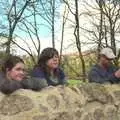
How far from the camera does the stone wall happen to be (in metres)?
3.01

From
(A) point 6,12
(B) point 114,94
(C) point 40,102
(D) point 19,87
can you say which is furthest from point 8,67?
(A) point 6,12

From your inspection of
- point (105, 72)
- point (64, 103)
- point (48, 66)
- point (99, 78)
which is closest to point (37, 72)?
point (48, 66)

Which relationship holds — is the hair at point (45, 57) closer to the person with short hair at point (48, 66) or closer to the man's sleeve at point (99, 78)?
the person with short hair at point (48, 66)

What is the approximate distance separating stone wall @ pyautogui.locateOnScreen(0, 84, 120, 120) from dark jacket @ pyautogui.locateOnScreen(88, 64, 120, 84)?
11cm

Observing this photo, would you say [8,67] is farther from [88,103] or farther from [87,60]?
[87,60]

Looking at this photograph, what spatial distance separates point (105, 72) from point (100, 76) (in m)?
0.12

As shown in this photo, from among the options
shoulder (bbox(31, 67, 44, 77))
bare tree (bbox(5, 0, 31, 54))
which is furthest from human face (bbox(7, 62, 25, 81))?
bare tree (bbox(5, 0, 31, 54))

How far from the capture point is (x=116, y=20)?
13.4 meters

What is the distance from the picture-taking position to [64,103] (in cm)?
331

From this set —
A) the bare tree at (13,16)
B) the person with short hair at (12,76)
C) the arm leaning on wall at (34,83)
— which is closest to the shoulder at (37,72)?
the arm leaning on wall at (34,83)

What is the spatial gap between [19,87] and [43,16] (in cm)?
1036

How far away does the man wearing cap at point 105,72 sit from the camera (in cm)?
401

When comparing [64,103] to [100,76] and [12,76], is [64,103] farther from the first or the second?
[100,76]

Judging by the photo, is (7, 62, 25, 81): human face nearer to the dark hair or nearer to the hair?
the dark hair
